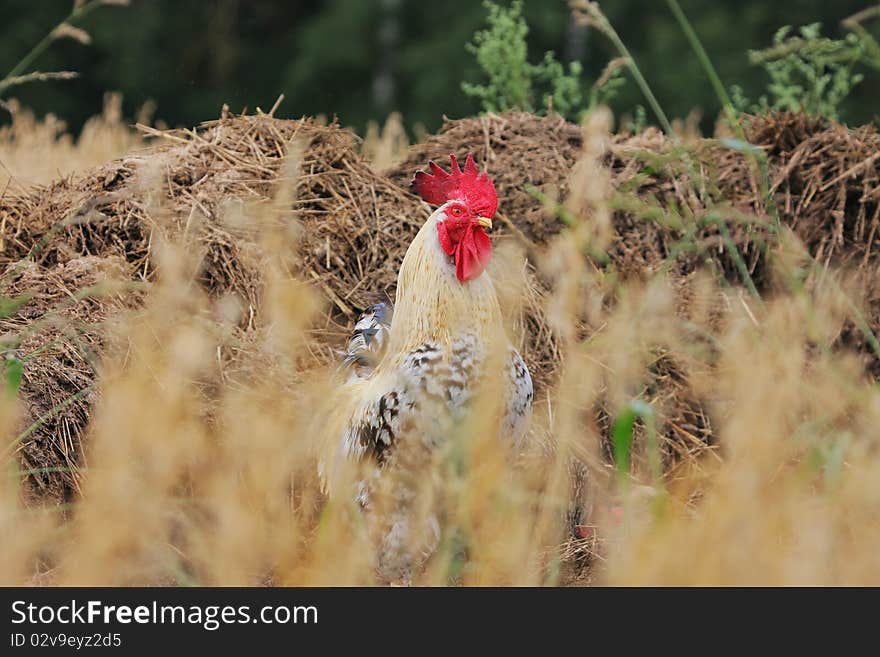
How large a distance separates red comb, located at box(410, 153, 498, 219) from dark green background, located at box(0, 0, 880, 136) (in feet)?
30.7

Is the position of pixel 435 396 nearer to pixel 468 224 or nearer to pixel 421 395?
pixel 421 395

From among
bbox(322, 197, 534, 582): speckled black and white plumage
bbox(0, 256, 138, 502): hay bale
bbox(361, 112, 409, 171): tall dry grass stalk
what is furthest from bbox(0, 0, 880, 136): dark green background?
bbox(322, 197, 534, 582): speckled black and white plumage

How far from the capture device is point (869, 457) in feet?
5.66

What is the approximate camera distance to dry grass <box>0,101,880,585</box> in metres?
1.54

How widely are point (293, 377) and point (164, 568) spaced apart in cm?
40

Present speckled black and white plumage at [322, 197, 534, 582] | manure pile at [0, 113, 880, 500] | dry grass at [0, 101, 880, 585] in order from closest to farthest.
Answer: dry grass at [0, 101, 880, 585], speckled black and white plumage at [322, 197, 534, 582], manure pile at [0, 113, 880, 500]

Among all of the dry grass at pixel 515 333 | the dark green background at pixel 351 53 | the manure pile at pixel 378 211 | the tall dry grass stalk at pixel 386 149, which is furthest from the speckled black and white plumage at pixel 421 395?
the dark green background at pixel 351 53

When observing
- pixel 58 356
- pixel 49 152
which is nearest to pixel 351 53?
pixel 49 152

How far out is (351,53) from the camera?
14.8 m

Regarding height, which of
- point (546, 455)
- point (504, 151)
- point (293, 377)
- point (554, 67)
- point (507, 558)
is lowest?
point (546, 455)

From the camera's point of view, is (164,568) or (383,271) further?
(383,271)

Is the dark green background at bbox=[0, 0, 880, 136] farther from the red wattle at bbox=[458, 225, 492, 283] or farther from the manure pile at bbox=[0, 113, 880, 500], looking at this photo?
the red wattle at bbox=[458, 225, 492, 283]

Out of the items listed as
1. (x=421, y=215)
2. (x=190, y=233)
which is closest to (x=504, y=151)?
(x=421, y=215)
